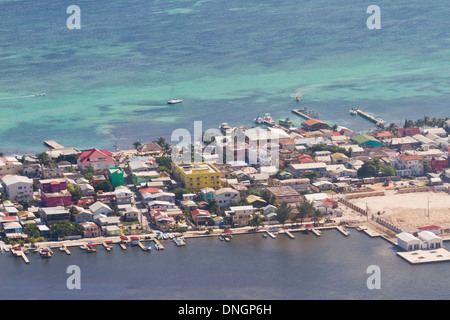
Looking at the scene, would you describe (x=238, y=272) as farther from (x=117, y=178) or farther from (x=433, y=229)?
(x=117, y=178)

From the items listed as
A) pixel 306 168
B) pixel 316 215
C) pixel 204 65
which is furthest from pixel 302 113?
pixel 316 215

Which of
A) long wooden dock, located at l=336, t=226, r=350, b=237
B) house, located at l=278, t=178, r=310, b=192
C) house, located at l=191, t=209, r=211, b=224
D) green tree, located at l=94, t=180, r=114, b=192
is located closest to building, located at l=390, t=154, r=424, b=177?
house, located at l=278, t=178, r=310, b=192

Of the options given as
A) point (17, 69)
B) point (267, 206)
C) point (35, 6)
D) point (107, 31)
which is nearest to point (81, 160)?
point (267, 206)

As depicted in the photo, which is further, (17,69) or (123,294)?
(17,69)

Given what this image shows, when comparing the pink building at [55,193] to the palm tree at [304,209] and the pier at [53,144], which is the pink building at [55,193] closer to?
the pier at [53,144]

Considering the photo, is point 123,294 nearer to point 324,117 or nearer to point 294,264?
point 294,264

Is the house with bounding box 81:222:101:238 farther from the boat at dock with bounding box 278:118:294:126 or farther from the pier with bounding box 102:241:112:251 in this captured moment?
the boat at dock with bounding box 278:118:294:126
